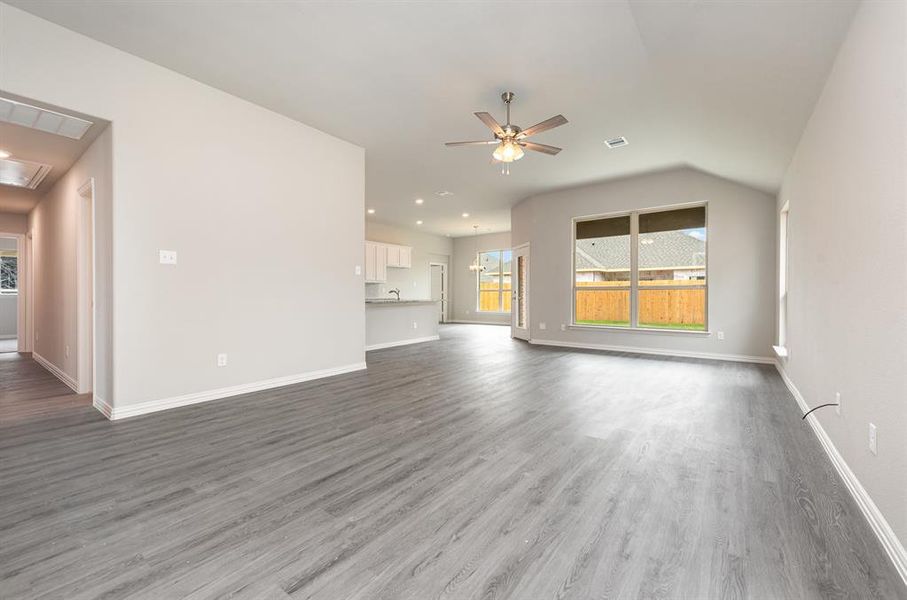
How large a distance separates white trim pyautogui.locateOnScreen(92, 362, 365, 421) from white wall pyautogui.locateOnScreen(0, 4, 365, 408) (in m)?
0.04

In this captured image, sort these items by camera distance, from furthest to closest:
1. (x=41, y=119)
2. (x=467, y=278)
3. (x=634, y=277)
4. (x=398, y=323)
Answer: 1. (x=467, y=278)
2. (x=398, y=323)
3. (x=634, y=277)
4. (x=41, y=119)

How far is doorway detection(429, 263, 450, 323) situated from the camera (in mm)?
13188

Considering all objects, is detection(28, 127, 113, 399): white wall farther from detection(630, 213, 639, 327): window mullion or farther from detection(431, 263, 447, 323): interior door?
detection(431, 263, 447, 323): interior door

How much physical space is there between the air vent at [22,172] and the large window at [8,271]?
616 cm

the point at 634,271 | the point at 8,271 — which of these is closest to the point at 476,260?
the point at 634,271

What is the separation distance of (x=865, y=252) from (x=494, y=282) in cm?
1091

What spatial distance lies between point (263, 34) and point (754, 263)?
22.3 ft

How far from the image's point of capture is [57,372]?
5102 mm

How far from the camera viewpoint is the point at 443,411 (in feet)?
11.4

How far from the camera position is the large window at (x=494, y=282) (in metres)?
12.6

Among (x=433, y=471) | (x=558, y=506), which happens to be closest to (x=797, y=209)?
(x=558, y=506)

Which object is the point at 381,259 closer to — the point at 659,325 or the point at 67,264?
the point at 67,264

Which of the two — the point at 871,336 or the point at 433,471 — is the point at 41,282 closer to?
the point at 433,471

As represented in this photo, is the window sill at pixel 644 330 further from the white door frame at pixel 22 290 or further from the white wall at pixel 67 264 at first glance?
the white door frame at pixel 22 290
